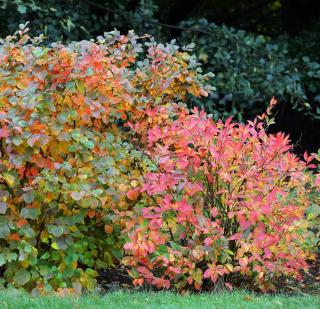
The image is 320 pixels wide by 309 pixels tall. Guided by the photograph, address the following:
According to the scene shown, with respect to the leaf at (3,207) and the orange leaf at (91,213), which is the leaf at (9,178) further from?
the orange leaf at (91,213)

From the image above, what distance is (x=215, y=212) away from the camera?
4609mm

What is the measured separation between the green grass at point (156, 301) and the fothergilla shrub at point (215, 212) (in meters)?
0.25

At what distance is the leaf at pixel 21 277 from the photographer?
15.4 ft

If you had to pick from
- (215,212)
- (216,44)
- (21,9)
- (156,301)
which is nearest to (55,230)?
(156,301)

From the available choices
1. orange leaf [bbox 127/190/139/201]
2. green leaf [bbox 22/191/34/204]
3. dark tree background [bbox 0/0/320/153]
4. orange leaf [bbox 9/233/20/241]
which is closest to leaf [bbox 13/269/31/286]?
orange leaf [bbox 9/233/20/241]

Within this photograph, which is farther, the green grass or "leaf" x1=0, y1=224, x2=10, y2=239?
"leaf" x1=0, y1=224, x2=10, y2=239

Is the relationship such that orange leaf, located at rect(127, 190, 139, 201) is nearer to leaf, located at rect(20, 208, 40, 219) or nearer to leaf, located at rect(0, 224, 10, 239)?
leaf, located at rect(20, 208, 40, 219)

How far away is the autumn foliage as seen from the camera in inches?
181

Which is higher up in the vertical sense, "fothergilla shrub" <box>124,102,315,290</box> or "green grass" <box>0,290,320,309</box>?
"fothergilla shrub" <box>124,102,315,290</box>

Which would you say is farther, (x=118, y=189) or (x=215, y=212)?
(x=118, y=189)

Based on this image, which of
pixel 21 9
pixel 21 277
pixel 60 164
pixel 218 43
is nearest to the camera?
pixel 60 164

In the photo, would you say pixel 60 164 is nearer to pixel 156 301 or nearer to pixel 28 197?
pixel 28 197

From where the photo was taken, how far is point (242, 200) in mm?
4824

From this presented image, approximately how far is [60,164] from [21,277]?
2.67 feet
